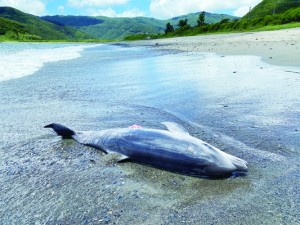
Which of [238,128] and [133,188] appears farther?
[238,128]

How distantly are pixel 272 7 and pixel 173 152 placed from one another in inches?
5259

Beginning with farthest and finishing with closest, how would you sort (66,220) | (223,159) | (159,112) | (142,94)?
1. (142,94)
2. (159,112)
3. (223,159)
4. (66,220)

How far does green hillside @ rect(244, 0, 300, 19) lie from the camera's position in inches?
4493

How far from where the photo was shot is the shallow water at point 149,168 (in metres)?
3.21

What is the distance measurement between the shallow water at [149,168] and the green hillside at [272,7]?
115603mm

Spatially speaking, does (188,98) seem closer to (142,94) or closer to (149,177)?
(142,94)

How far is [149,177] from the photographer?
402 cm

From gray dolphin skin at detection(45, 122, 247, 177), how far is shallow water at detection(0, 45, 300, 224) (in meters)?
0.13

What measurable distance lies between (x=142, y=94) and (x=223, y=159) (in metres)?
5.50

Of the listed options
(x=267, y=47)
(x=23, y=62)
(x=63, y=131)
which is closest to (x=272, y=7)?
(x=267, y=47)

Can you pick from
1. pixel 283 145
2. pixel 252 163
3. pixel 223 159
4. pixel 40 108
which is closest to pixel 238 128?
pixel 283 145

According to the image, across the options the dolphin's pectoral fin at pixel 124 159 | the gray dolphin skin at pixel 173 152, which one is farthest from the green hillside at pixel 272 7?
the dolphin's pectoral fin at pixel 124 159

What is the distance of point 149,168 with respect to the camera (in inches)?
168

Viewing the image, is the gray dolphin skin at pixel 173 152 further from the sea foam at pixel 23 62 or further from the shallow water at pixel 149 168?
the sea foam at pixel 23 62
